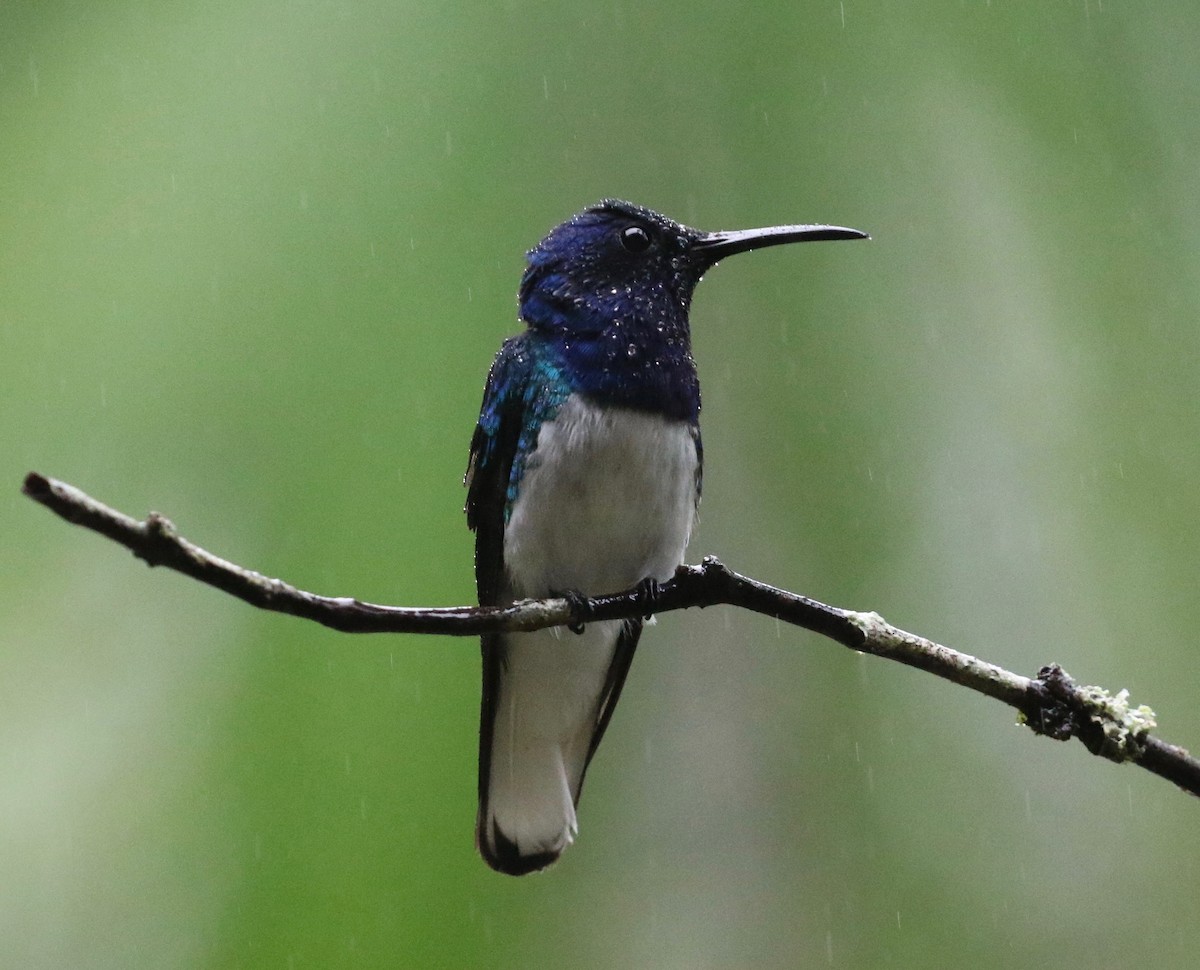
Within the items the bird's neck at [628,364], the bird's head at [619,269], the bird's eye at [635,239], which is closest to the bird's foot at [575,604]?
the bird's neck at [628,364]

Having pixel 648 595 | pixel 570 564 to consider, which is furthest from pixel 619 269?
pixel 648 595

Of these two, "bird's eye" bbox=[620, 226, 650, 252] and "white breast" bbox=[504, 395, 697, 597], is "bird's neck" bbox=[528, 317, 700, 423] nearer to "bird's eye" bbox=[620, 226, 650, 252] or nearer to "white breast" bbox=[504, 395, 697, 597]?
"white breast" bbox=[504, 395, 697, 597]

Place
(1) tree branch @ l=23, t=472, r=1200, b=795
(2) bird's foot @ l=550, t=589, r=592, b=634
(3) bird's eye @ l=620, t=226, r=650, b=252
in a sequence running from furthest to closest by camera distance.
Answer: (3) bird's eye @ l=620, t=226, r=650, b=252 → (2) bird's foot @ l=550, t=589, r=592, b=634 → (1) tree branch @ l=23, t=472, r=1200, b=795

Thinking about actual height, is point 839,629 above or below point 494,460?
below

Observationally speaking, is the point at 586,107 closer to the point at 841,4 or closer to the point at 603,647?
the point at 841,4

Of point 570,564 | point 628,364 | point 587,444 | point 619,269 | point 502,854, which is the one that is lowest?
point 502,854

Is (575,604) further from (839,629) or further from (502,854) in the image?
(502,854)

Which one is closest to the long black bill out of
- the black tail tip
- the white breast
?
the white breast
